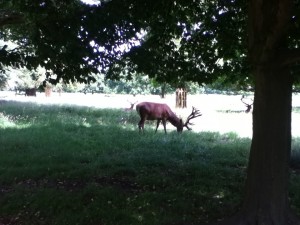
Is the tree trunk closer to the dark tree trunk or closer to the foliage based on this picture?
the dark tree trunk

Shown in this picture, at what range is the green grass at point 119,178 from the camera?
7.56 metres

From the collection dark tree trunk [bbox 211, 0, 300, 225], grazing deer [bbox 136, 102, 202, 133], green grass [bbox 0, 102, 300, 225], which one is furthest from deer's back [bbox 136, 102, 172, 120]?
dark tree trunk [bbox 211, 0, 300, 225]

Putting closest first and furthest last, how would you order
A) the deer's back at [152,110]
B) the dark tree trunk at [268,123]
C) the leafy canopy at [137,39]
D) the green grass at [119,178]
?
1. the dark tree trunk at [268,123]
2. the leafy canopy at [137,39]
3. the green grass at [119,178]
4. the deer's back at [152,110]

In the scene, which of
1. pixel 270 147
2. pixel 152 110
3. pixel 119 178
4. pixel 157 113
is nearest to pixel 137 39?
pixel 119 178

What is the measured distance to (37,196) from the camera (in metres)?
8.41

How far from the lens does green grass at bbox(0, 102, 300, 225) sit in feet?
24.8

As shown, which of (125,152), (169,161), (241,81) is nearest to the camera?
(241,81)

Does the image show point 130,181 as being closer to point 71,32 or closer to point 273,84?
point 71,32

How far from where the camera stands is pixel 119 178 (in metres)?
9.60

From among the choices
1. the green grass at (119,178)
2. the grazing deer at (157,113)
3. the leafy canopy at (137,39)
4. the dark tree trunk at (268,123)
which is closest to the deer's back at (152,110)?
the grazing deer at (157,113)

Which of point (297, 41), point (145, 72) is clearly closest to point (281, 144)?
point (297, 41)

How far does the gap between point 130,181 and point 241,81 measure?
3.71 metres

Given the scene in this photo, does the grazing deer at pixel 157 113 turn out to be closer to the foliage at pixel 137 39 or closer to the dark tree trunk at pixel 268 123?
the foliage at pixel 137 39

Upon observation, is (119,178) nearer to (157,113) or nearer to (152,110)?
(152,110)
